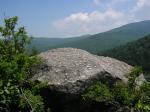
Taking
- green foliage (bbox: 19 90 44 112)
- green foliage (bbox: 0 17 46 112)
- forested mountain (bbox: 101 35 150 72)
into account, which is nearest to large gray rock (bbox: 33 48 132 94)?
green foliage (bbox: 0 17 46 112)

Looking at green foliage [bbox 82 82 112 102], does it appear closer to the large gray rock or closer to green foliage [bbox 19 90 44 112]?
the large gray rock

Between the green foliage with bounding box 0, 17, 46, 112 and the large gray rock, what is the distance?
68 centimetres

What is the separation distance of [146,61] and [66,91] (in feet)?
470

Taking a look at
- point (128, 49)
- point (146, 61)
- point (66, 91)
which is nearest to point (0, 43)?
point (66, 91)

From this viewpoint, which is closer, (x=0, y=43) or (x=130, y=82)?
(x=130, y=82)

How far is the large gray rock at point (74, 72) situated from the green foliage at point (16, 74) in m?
0.68

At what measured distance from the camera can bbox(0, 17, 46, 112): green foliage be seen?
14.3 meters

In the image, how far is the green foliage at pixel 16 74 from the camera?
14297mm

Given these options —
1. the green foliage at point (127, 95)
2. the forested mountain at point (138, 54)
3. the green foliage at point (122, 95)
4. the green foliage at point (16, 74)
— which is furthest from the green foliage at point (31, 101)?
the forested mountain at point (138, 54)

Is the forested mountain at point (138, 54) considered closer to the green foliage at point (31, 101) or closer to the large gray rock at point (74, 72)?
the large gray rock at point (74, 72)

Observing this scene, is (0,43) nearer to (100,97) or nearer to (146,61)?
(100,97)

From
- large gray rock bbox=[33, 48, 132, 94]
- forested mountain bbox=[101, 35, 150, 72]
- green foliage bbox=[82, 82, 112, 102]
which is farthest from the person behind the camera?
forested mountain bbox=[101, 35, 150, 72]

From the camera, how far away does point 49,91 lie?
1695 cm

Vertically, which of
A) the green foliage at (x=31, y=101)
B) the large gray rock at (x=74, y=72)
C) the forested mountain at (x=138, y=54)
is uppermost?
the large gray rock at (x=74, y=72)
